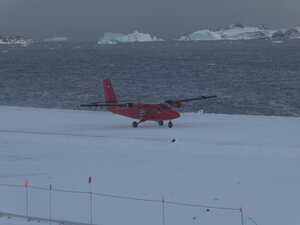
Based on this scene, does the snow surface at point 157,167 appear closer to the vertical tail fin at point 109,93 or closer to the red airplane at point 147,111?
the red airplane at point 147,111

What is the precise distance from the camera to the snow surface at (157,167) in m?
13.9

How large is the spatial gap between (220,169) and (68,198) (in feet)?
17.1

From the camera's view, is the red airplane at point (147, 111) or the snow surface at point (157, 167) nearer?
the snow surface at point (157, 167)

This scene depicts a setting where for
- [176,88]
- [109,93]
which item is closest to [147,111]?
[109,93]

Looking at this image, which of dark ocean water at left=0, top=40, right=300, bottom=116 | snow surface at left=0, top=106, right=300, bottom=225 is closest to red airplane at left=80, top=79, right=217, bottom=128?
snow surface at left=0, top=106, right=300, bottom=225

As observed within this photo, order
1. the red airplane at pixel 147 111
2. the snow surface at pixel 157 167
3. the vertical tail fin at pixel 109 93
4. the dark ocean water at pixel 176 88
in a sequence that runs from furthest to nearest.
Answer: the dark ocean water at pixel 176 88 → the vertical tail fin at pixel 109 93 → the red airplane at pixel 147 111 → the snow surface at pixel 157 167

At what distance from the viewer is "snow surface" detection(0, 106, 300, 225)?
1390 cm

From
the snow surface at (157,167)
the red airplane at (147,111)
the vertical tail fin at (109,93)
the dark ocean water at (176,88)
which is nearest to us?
the snow surface at (157,167)

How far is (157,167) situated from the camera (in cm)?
1861

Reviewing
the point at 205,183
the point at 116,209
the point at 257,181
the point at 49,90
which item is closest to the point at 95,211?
the point at 116,209

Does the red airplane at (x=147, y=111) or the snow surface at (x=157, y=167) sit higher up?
the red airplane at (x=147, y=111)

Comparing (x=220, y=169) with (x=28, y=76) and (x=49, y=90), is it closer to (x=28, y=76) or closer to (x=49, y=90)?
(x=49, y=90)

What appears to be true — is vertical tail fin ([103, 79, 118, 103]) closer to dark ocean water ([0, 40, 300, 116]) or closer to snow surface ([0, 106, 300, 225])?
snow surface ([0, 106, 300, 225])

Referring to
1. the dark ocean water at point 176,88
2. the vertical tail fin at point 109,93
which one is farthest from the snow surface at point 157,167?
the dark ocean water at point 176,88
